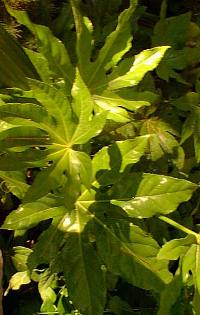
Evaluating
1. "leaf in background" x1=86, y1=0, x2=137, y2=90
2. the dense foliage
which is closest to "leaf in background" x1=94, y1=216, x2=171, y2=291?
the dense foliage

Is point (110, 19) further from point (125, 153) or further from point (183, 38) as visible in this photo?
point (125, 153)

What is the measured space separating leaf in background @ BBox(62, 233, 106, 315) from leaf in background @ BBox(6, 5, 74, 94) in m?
0.27

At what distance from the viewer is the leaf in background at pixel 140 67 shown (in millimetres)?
1004

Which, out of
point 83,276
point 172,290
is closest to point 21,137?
point 83,276

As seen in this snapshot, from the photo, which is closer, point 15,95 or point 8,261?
point 15,95

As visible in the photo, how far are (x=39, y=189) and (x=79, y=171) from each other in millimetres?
72

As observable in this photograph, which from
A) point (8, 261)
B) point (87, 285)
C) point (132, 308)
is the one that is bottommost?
point (132, 308)

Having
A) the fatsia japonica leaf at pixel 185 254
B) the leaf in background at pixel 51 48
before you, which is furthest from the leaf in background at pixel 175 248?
the leaf in background at pixel 51 48

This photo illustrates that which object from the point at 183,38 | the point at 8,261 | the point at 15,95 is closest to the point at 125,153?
the point at 15,95

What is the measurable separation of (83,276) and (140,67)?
38cm

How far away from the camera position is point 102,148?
100 cm

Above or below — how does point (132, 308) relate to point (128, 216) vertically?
below

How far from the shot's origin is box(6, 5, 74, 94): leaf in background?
98 centimetres

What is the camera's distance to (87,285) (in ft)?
3.25
